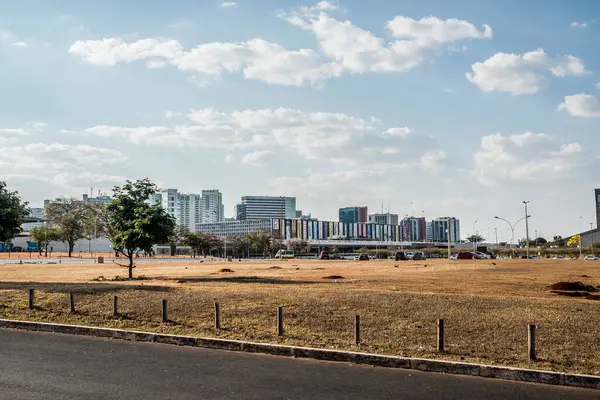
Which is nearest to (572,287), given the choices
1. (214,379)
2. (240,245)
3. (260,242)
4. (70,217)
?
(214,379)

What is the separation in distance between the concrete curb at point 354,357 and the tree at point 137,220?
19627 mm

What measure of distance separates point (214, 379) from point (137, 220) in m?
27.9

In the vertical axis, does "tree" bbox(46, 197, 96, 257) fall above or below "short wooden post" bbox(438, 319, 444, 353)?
above

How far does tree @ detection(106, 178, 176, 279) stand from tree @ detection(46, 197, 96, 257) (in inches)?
3836

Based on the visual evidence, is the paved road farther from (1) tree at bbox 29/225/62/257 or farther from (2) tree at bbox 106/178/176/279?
(1) tree at bbox 29/225/62/257

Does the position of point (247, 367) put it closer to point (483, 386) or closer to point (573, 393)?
point (483, 386)

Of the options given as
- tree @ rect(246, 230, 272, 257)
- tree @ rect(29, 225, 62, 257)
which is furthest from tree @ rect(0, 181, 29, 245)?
tree @ rect(246, 230, 272, 257)

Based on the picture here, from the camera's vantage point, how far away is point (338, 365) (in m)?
12.3

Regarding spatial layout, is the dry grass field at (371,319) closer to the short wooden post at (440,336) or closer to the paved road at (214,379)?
the short wooden post at (440,336)

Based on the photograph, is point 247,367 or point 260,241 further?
point 260,241

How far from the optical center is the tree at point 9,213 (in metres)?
32.1

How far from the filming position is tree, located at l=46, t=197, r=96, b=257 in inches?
5074

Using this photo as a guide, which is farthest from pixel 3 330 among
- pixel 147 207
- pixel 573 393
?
pixel 147 207

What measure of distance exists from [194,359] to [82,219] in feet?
509
